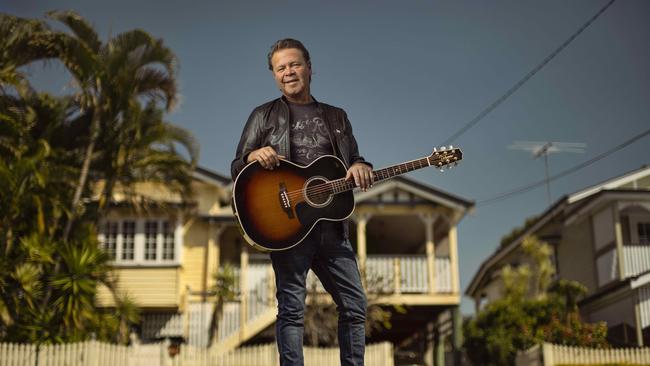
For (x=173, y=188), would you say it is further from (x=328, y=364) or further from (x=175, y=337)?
(x=175, y=337)

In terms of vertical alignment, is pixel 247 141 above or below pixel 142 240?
below

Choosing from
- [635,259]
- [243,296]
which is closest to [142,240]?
[243,296]

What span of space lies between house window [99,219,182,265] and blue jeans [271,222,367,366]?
72.3 feet

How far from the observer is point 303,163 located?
4.90 metres

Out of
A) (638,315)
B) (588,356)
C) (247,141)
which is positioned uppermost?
(638,315)

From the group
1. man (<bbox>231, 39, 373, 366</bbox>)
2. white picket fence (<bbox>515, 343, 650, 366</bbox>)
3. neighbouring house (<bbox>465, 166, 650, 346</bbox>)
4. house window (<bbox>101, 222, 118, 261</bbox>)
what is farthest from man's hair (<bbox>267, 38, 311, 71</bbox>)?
house window (<bbox>101, 222, 118, 261</bbox>)

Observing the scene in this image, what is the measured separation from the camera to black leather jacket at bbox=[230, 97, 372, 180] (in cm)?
488

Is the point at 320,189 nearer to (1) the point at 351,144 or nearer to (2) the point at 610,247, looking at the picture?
(1) the point at 351,144

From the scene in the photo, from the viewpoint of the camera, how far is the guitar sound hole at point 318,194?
470 centimetres

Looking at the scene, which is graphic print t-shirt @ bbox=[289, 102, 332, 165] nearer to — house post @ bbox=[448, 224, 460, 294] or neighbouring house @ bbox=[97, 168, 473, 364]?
neighbouring house @ bbox=[97, 168, 473, 364]

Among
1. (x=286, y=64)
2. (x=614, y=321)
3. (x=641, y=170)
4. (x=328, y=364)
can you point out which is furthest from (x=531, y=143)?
(x=286, y=64)

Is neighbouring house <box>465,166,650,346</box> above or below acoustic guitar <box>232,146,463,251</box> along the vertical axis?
above

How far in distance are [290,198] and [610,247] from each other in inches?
968

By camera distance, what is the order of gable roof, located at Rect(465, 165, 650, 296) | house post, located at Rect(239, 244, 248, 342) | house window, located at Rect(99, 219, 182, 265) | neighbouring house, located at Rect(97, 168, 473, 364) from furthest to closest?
1. gable roof, located at Rect(465, 165, 650, 296)
2. house window, located at Rect(99, 219, 182, 265)
3. neighbouring house, located at Rect(97, 168, 473, 364)
4. house post, located at Rect(239, 244, 248, 342)
